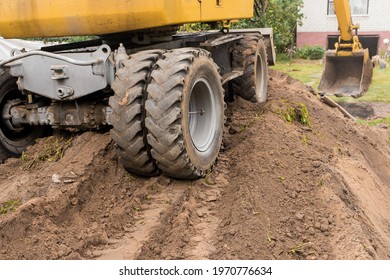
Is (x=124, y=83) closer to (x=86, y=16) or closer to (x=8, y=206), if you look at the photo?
(x=86, y=16)

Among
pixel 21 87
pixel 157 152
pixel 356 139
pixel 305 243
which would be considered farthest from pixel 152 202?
pixel 356 139

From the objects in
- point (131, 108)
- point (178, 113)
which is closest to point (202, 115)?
point (178, 113)

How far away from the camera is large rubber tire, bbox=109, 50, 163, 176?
512 cm

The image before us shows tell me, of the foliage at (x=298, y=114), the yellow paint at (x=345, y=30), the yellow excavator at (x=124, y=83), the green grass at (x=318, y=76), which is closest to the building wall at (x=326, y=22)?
the green grass at (x=318, y=76)

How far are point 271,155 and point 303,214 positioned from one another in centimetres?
119

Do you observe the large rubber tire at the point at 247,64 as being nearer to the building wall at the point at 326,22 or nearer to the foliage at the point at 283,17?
the foliage at the point at 283,17

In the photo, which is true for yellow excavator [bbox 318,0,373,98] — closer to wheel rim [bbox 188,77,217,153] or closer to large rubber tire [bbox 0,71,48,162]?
wheel rim [bbox 188,77,217,153]

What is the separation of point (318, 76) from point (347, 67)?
3.30 meters

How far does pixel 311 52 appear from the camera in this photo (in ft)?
71.1

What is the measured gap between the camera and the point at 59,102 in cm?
609

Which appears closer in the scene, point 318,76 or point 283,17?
point 318,76

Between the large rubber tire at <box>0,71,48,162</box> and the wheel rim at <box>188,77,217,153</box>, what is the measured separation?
2.11 meters

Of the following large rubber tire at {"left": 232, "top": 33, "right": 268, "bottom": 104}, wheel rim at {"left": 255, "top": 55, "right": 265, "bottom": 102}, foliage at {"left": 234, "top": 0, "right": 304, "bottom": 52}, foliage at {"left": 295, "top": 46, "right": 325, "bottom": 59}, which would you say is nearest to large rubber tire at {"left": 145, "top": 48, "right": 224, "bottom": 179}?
large rubber tire at {"left": 232, "top": 33, "right": 268, "bottom": 104}

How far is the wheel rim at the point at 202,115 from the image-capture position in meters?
6.01
